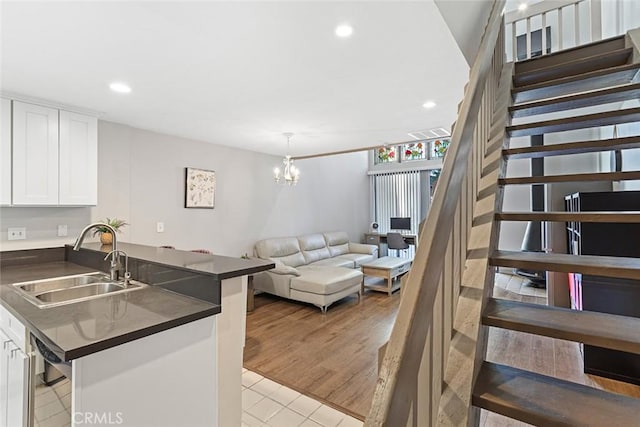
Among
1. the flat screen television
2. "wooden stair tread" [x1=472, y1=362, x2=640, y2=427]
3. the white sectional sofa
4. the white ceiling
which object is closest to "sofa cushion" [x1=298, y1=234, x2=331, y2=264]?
the white sectional sofa

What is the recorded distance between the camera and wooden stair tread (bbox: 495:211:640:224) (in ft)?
4.33

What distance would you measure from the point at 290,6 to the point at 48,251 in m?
3.12

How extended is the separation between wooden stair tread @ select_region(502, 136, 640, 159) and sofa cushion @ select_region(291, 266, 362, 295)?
114 inches

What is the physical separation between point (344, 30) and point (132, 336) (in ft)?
6.09

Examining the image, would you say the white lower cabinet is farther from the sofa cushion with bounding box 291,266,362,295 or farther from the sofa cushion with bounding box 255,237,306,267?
the sofa cushion with bounding box 255,237,306,267

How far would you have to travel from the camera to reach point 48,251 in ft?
9.60

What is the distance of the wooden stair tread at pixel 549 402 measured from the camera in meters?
0.91

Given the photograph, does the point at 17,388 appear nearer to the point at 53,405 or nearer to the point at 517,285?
the point at 53,405

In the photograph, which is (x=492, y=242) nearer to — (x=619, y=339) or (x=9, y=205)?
(x=619, y=339)

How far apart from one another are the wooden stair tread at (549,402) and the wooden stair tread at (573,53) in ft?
7.82

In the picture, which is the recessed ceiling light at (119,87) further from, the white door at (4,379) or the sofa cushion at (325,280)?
the sofa cushion at (325,280)

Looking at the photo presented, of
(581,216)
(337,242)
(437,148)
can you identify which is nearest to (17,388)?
(581,216)

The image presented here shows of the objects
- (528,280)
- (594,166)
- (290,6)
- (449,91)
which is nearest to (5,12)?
(290,6)

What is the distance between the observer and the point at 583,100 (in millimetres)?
1953
